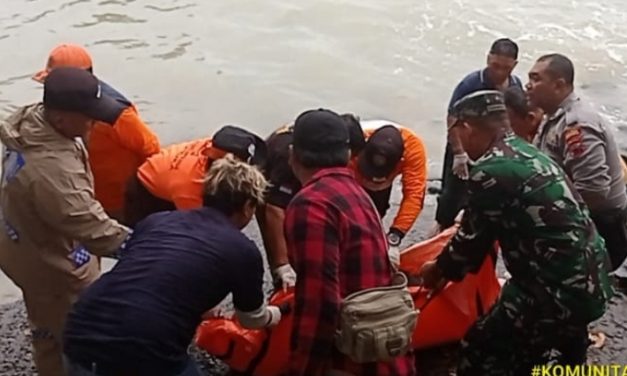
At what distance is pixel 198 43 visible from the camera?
13.4m

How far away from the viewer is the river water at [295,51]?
37.8 feet

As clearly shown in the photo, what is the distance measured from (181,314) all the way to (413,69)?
31.8ft

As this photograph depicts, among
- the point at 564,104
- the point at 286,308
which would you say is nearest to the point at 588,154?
the point at 564,104

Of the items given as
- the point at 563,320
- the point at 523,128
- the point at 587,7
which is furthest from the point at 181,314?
the point at 587,7

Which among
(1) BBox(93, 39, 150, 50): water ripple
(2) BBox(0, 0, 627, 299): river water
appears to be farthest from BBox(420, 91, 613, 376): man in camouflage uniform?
(1) BBox(93, 39, 150, 50): water ripple

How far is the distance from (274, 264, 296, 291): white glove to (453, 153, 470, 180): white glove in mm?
1276

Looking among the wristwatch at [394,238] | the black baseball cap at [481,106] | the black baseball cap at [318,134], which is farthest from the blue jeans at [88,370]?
the wristwatch at [394,238]

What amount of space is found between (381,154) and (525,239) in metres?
1.31

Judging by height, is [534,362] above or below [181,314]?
below

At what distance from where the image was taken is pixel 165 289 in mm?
3662

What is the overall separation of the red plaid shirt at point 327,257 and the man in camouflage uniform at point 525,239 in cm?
60

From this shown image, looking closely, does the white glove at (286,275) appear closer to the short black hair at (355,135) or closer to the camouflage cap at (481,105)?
the short black hair at (355,135)

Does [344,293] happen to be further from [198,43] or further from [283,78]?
[198,43]

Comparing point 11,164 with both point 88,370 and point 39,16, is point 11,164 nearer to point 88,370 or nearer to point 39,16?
point 88,370
